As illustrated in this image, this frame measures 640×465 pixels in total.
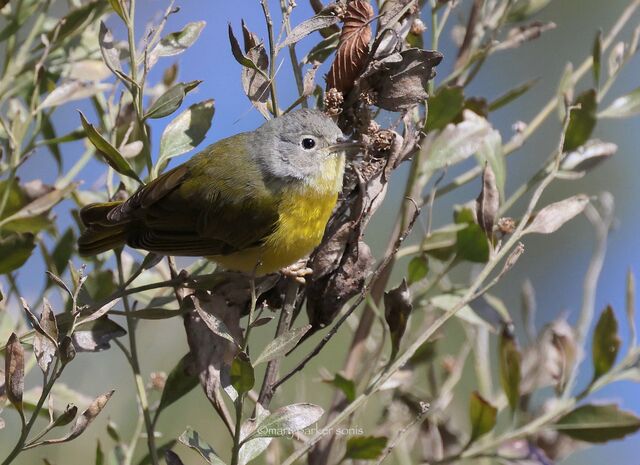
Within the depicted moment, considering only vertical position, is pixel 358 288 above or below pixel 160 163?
below

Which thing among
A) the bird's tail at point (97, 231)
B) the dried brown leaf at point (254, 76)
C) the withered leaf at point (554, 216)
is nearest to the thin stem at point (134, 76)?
the dried brown leaf at point (254, 76)

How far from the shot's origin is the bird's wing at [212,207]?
2232 millimetres

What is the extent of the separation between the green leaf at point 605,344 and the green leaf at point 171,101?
0.92 metres

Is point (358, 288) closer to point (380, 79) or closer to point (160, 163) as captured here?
point (380, 79)

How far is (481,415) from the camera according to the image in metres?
1.73

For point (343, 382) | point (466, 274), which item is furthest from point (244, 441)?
point (466, 274)

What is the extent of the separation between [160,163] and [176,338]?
116 cm

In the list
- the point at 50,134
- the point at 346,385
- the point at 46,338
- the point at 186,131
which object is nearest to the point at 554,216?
the point at 346,385

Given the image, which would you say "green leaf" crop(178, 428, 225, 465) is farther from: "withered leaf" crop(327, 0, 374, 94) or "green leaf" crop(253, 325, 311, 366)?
"withered leaf" crop(327, 0, 374, 94)

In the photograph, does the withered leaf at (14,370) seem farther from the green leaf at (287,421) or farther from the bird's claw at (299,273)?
the bird's claw at (299,273)

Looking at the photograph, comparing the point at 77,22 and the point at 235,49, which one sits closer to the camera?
the point at 235,49

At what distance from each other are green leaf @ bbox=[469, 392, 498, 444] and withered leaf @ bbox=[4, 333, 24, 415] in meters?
0.82

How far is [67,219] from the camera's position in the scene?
9.02 feet

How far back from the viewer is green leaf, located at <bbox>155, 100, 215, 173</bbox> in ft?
5.97
